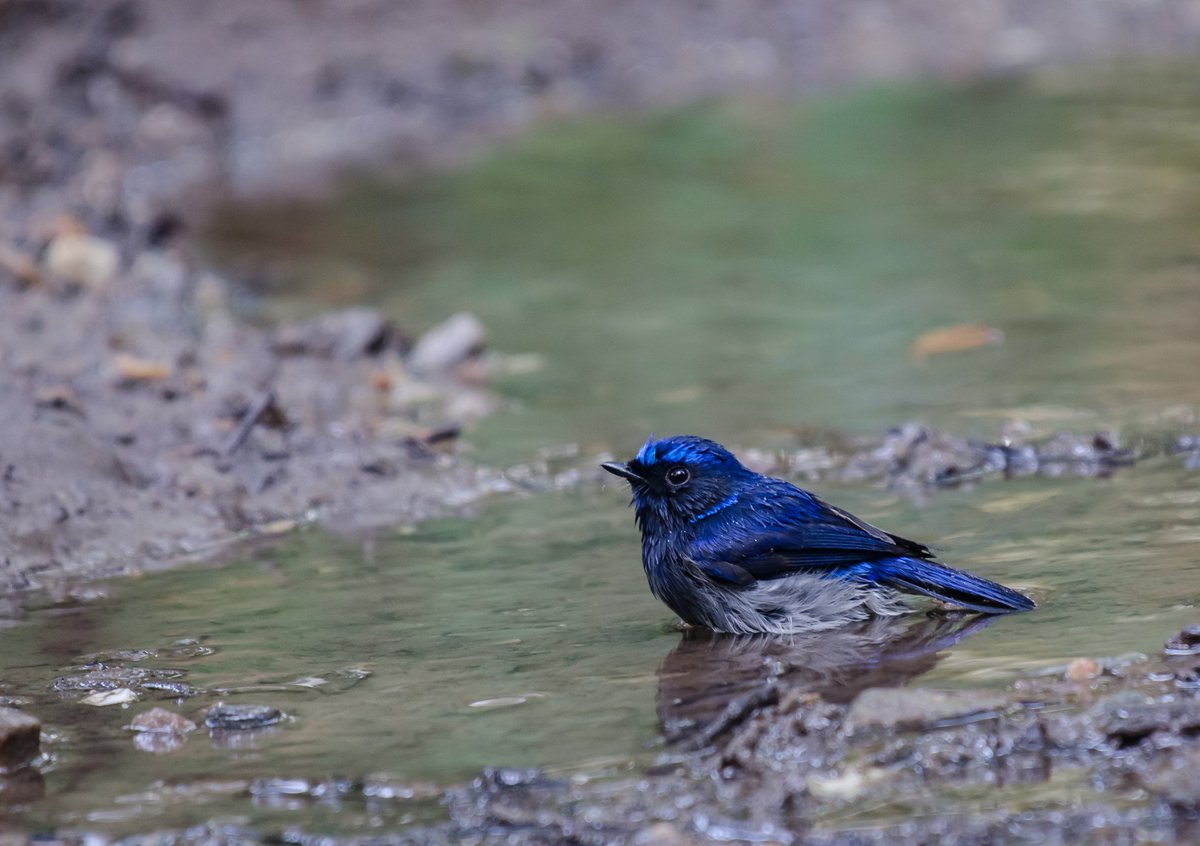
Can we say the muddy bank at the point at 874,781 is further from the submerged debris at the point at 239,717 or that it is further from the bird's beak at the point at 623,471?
the bird's beak at the point at 623,471

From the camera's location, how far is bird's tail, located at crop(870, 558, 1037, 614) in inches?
193

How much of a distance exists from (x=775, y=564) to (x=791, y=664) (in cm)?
40

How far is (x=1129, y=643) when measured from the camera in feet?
14.6

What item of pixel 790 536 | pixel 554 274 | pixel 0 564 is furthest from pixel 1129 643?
pixel 554 274

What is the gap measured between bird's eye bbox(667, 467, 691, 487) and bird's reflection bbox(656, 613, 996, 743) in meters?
0.46

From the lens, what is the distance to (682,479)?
536 centimetres

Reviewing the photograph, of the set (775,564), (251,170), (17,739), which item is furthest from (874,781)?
(251,170)

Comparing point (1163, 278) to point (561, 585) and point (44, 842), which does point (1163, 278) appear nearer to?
point (561, 585)

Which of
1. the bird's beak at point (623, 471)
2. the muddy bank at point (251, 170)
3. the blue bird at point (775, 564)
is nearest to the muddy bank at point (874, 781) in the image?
the blue bird at point (775, 564)

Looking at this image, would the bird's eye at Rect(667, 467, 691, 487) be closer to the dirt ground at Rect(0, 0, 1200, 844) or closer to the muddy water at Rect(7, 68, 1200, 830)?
the muddy water at Rect(7, 68, 1200, 830)

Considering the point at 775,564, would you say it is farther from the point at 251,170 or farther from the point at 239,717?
the point at 251,170

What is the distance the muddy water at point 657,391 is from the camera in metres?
4.52

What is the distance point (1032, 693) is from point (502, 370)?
528cm

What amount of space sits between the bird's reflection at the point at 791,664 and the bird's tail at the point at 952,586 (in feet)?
0.17
